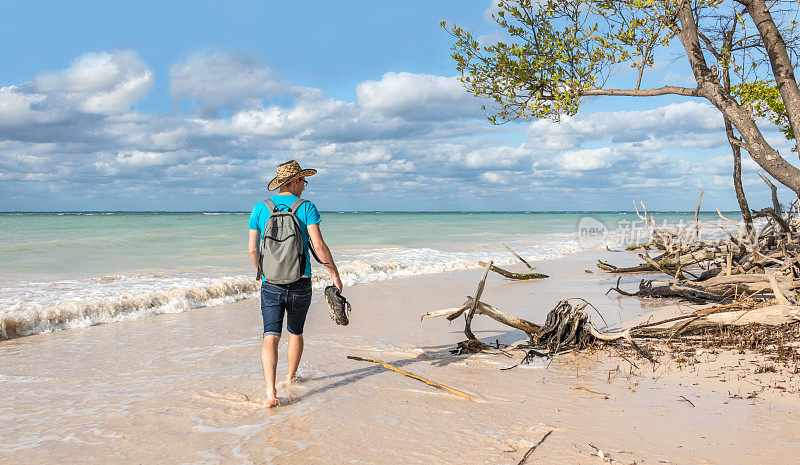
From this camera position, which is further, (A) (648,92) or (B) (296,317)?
(A) (648,92)

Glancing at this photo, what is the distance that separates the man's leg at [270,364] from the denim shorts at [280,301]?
8 centimetres

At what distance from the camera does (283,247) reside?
452 centimetres

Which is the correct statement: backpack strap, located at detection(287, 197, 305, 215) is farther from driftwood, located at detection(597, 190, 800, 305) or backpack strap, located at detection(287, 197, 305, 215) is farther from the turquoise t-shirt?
driftwood, located at detection(597, 190, 800, 305)

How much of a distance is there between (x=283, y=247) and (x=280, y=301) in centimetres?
50

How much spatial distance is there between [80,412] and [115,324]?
4713 millimetres

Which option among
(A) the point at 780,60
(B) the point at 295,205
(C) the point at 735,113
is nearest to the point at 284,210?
(B) the point at 295,205

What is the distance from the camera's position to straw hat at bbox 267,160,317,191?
Answer: 468 cm

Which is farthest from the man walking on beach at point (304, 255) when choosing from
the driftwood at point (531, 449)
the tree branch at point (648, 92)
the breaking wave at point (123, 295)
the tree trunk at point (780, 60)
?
the tree trunk at point (780, 60)

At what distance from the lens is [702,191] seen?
9.80 meters

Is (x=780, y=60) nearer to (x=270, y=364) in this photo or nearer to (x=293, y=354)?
(x=293, y=354)

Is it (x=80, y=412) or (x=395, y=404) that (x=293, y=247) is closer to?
(x=395, y=404)

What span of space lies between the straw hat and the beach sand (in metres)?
1.88

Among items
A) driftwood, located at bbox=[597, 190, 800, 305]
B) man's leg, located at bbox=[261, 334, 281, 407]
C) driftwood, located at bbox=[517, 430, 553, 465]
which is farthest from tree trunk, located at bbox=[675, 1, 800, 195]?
man's leg, located at bbox=[261, 334, 281, 407]

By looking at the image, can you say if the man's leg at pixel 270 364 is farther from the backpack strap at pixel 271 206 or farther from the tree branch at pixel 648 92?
the tree branch at pixel 648 92
